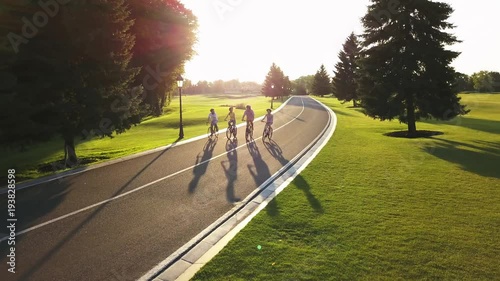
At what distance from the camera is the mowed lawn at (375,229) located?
173 inches

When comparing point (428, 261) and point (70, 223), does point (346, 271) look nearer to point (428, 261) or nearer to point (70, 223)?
Result: point (428, 261)

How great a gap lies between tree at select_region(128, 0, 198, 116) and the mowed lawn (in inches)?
830

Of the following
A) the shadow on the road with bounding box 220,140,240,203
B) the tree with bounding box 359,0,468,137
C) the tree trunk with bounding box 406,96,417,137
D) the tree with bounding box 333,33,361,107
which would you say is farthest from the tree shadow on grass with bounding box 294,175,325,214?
the tree with bounding box 333,33,361,107

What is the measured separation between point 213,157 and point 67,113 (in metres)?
6.00

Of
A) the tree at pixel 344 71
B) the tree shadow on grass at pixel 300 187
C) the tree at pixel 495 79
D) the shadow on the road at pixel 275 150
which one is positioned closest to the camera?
the tree shadow on grass at pixel 300 187

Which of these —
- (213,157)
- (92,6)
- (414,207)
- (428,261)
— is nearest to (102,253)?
(428,261)

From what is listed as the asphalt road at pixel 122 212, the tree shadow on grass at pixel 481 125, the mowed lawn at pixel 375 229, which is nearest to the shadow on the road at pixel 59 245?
the asphalt road at pixel 122 212

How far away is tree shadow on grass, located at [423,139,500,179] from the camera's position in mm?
10220

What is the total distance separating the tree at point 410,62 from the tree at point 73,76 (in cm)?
1491

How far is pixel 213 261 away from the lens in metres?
4.71

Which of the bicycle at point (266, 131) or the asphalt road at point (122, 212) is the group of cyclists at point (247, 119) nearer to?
the bicycle at point (266, 131)

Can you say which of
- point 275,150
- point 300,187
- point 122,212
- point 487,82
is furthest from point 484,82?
point 122,212

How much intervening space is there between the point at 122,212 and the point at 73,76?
286 inches

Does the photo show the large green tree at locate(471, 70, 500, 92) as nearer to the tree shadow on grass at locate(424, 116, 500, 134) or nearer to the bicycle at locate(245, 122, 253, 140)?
the tree shadow on grass at locate(424, 116, 500, 134)
